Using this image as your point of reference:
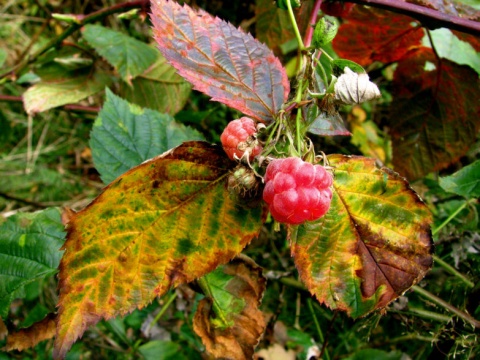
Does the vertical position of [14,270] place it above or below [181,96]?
below

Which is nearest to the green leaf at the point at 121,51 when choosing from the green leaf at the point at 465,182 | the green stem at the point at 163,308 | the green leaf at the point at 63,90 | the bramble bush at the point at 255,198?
the bramble bush at the point at 255,198

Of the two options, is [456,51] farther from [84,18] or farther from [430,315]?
[84,18]

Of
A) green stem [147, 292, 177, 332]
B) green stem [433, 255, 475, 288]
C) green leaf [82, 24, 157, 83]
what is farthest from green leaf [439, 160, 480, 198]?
green leaf [82, 24, 157, 83]

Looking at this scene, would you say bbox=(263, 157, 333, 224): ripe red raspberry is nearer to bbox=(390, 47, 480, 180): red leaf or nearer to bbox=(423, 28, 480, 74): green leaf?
bbox=(390, 47, 480, 180): red leaf

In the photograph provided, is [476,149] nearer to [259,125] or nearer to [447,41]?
[447,41]

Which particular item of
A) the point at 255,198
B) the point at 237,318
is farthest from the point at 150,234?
the point at 237,318

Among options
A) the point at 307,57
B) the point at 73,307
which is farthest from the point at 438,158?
the point at 73,307
